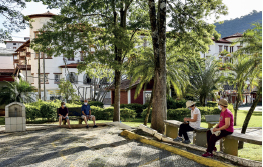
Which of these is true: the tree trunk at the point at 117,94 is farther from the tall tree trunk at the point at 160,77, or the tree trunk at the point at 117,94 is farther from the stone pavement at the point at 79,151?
the tall tree trunk at the point at 160,77

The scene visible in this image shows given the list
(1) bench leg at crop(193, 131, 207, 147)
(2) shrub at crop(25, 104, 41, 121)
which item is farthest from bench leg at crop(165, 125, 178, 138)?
(2) shrub at crop(25, 104, 41, 121)

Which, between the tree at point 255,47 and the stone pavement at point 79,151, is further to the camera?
the tree at point 255,47

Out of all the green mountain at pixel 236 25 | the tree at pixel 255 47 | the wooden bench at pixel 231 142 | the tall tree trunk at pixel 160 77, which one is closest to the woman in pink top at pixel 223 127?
the wooden bench at pixel 231 142

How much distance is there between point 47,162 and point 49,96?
133ft

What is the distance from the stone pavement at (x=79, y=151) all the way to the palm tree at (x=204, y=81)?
1969 cm

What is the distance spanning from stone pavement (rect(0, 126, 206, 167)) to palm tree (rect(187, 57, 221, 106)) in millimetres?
19687

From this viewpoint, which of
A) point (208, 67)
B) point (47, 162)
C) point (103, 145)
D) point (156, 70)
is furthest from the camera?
point (208, 67)

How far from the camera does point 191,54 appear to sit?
14.9m

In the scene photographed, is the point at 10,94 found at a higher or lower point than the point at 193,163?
higher

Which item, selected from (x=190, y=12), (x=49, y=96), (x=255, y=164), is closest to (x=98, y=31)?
(x=190, y=12)

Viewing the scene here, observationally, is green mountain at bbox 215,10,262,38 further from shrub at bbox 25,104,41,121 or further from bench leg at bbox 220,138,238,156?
bench leg at bbox 220,138,238,156

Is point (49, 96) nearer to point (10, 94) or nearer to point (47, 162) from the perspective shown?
point (10, 94)

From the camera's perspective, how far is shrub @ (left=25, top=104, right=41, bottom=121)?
17531 millimetres

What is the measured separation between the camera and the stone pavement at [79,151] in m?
6.85
